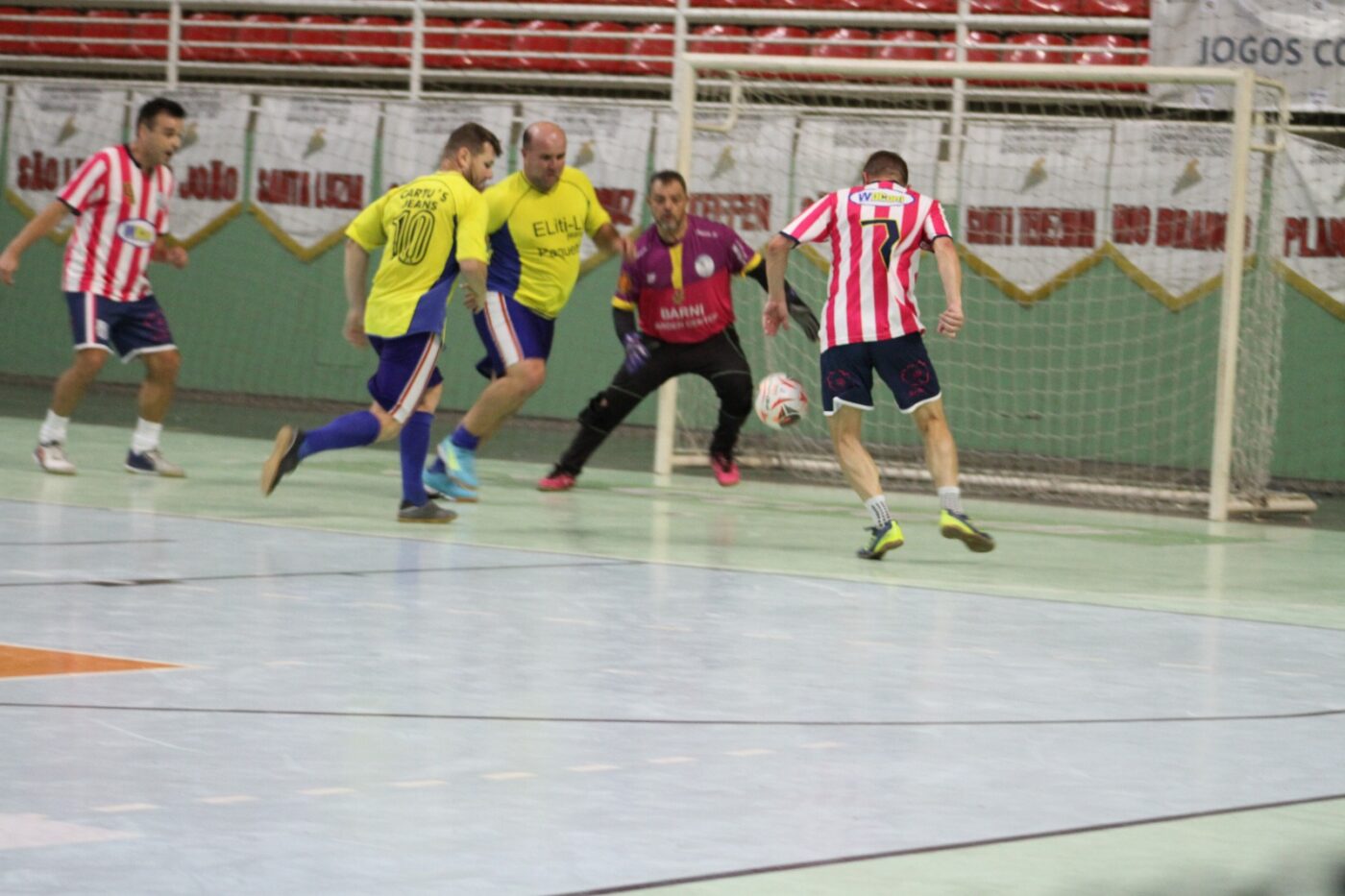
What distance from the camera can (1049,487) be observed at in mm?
13461

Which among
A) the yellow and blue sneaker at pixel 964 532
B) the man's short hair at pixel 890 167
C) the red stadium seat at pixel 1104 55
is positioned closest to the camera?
the yellow and blue sneaker at pixel 964 532

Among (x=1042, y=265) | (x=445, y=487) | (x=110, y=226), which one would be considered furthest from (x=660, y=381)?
(x=1042, y=265)

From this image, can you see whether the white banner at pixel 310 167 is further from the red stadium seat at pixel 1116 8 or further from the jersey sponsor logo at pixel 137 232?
the jersey sponsor logo at pixel 137 232

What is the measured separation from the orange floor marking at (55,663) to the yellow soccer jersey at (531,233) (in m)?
5.73

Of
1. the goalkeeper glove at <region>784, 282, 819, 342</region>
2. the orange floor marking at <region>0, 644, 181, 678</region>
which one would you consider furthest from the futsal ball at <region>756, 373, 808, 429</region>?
the orange floor marking at <region>0, 644, 181, 678</region>

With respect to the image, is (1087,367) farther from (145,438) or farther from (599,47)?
(145,438)

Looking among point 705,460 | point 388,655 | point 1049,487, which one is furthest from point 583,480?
point 388,655

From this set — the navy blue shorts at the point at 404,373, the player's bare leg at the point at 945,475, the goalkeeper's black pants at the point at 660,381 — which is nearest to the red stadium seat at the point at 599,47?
the goalkeeper's black pants at the point at 660,381

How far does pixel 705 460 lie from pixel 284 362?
6.20 meters

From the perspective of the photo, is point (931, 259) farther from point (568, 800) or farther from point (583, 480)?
point (568, 800)

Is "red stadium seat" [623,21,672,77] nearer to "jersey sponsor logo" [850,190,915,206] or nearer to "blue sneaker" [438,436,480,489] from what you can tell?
"blue sneaker" [438,436,480,489]

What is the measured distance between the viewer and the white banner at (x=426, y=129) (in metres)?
17.8

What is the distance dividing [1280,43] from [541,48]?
22.4 ft

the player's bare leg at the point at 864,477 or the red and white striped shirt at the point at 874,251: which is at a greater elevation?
the red and white striped shirt at the point at 874,251
